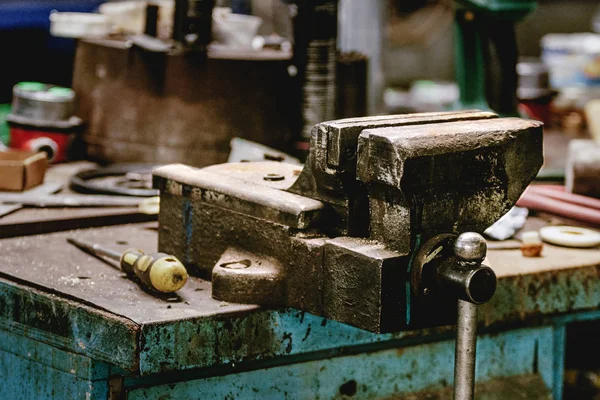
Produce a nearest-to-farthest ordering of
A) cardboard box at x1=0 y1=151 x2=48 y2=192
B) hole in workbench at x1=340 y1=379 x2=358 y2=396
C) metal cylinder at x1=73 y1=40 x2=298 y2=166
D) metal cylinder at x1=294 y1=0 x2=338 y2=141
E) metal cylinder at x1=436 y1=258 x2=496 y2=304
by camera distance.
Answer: metal cylinder at x1=436 y1=258 x2=496 y2=304 < hole in workbench at x1=340 y1=379 x2=358 y2=396 < cardboard box at x1=0 y1=151 x2=48 y2=192 < metal cylinder at x1=294 y1=0 x2=338 y2=141 < metal cylinder at x1=73 y1=40 x2=298 y2=166

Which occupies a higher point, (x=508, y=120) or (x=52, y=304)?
(x=508, y=120)

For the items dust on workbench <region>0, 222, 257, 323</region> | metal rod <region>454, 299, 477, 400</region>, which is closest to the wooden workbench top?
dust on workbench <region>0, 222, 257, 323</region>

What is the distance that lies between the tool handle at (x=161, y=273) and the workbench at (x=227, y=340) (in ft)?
0.08

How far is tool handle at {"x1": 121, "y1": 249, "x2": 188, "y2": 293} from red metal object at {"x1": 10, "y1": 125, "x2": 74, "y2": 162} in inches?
48.7

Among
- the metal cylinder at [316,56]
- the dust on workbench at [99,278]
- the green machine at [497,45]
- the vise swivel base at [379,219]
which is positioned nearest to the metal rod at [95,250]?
the dust on workbench at [99,278]

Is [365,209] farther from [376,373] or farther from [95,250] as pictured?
[95,250]

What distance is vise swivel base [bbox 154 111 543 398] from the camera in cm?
140

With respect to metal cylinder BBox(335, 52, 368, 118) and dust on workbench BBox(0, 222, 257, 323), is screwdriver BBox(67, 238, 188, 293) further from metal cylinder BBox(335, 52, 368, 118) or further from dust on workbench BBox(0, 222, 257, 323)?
metal cylinder BBox(335, 52, 368, 118)

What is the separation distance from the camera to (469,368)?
1.38 m

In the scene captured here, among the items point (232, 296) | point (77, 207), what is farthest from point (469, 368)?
point (77, 207)

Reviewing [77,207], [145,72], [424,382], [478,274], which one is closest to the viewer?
[478,274]

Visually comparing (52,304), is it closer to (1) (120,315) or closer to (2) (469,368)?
(1) (120,315)

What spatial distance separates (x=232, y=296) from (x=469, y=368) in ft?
1.45

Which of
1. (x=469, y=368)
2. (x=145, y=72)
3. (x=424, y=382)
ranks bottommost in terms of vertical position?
(x=424, y=382)
